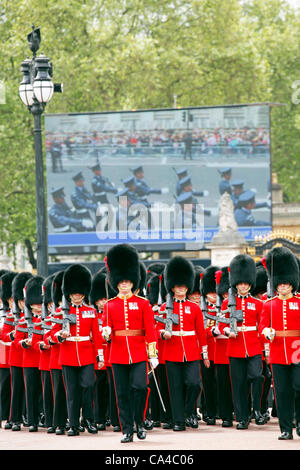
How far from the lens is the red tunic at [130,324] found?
11.0m

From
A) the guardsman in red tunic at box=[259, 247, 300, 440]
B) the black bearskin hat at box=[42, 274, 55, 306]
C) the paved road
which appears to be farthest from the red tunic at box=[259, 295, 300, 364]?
the black bearskin hat at box=[42, 274, 55, 306]

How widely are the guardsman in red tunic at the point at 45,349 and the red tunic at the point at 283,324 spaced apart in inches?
98.0

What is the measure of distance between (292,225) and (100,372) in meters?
27.9

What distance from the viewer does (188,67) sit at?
38.9 m

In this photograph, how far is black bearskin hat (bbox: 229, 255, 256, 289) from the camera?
40.5 ft

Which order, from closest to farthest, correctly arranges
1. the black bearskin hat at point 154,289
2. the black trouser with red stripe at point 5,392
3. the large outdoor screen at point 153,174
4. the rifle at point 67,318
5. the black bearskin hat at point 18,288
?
the rifle at point 67,318 → the black bearskin hat at point 18,288 → the black trouser with red stripe at point 5,392 → the black bearskin hat at point 154,289 → the large outdoor screen at point 153,174

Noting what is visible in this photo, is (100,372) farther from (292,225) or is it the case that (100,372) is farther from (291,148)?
(291,148)

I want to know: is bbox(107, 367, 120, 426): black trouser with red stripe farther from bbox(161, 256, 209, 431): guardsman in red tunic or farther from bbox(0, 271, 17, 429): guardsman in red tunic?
bbox(0, 271, 17, 429): guardsman in red tunic

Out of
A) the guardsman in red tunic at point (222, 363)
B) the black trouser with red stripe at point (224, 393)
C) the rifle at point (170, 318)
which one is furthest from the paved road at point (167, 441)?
the rifle at point (170, 318)

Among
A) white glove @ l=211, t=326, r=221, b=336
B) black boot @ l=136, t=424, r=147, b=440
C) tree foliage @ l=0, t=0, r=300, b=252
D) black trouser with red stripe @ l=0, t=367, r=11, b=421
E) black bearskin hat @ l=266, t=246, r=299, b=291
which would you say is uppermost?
tree foliage @ l=0, t=0, r=300, b=252

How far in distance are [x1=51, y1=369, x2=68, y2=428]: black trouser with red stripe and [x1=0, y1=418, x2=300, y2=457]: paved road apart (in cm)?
18

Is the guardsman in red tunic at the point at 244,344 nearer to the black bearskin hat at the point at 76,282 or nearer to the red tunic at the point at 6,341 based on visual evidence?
the black bearskin hat at the point at 76,282

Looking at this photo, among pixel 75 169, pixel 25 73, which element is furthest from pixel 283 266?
pixel 75 169
